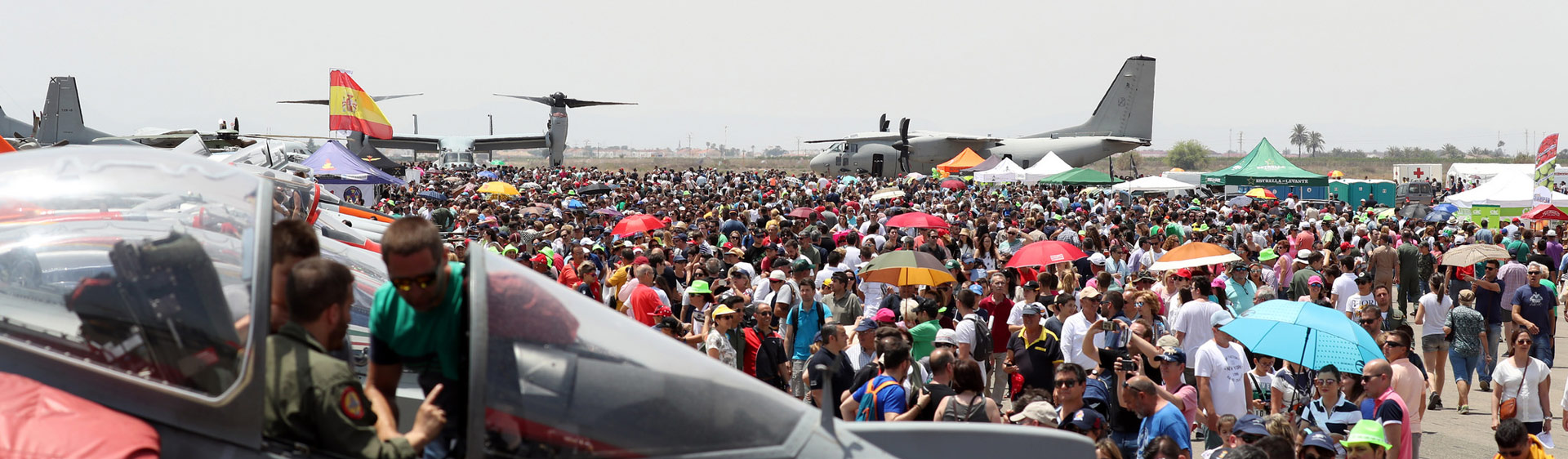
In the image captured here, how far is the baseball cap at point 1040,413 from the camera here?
5.56 m

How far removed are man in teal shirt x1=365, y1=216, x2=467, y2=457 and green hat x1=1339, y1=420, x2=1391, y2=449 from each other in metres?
4.73

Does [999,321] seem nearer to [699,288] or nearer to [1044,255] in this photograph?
[1044,255]

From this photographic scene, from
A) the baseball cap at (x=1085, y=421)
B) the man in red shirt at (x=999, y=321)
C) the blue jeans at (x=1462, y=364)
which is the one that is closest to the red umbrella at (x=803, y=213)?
the man in red shirt at (x=999, y=321)

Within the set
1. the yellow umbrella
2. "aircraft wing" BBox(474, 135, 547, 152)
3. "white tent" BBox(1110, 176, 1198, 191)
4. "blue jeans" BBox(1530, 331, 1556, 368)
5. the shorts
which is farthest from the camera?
"aircraft wing" BBox(474, 135, 547, 152)

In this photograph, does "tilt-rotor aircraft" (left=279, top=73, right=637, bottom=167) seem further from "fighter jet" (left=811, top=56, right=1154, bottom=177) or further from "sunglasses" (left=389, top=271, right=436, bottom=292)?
"sunglasses" (left=389, top=271, right=436, bottom=292)

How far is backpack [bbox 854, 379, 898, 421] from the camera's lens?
6.20 m

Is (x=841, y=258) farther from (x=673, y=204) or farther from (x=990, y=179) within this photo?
(x=990, y=179)

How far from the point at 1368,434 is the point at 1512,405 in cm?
333

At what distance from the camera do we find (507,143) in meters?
62.1

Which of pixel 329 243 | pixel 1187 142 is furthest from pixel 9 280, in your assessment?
pixel 1187 142

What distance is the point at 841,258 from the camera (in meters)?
12.6

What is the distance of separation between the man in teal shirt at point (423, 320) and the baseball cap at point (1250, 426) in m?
4.42

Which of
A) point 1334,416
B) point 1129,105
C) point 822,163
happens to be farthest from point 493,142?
point 1334,416

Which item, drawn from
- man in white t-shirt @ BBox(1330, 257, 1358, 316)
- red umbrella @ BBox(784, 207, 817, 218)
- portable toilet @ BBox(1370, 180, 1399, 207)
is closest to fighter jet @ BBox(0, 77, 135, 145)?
red umbrella @ BBox(784, 207, 817, 218)
